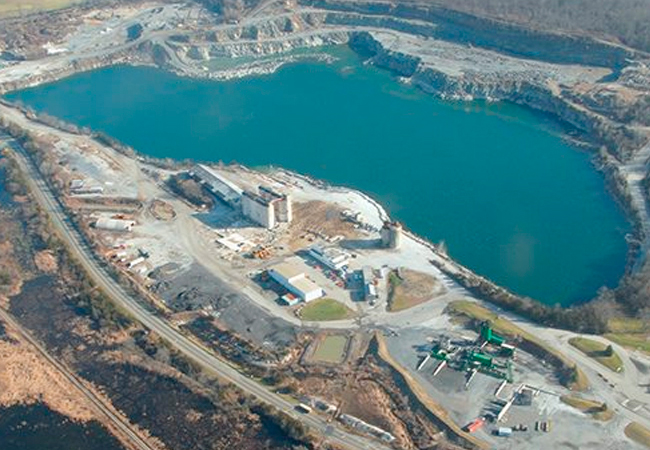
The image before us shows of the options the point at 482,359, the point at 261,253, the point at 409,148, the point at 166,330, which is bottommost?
the point at 166,330

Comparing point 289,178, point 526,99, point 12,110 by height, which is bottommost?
point 12,110

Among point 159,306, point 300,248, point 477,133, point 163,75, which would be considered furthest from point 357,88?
point 159,306

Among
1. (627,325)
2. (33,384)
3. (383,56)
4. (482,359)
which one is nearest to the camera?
(482,359)

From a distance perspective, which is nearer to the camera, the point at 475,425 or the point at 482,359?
the point at 475,425

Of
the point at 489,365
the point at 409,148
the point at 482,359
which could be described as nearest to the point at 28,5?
the point at 409,148

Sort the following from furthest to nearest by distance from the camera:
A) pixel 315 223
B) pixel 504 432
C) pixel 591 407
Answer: pixel 315 223 < pixel 591 407 < pixel 504 432

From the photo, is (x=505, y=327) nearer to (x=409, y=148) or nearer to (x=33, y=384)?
(x=33, y=384)

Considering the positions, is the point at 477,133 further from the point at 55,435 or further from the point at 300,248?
the point at 55,435
